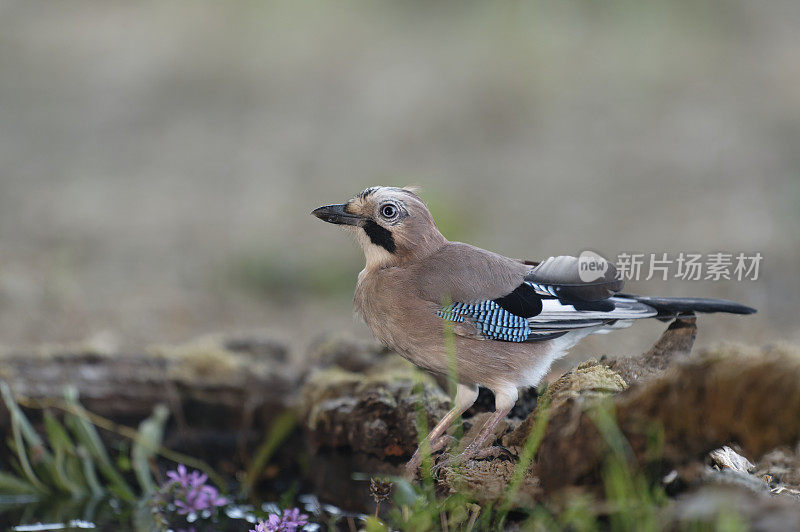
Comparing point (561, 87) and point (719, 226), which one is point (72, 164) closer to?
point (561, 87)

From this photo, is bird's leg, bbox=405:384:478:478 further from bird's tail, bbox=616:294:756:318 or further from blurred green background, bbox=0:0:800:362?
blurred green background, bbox=0:0:800:362

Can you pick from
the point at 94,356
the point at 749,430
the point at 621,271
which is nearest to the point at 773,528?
the point at 749,430

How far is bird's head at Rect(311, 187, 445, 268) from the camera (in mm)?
3316

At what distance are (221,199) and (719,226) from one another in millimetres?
5117

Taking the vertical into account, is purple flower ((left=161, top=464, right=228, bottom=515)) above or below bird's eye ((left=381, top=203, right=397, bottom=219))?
below

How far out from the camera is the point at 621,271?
3279 mm

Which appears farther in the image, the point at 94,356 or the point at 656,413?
the point at 94,356

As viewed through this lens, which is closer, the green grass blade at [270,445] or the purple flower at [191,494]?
the purple flower at [191,494]

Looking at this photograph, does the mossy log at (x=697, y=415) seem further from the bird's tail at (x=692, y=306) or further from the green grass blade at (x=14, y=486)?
the green grass blade at (x=14, y=486)

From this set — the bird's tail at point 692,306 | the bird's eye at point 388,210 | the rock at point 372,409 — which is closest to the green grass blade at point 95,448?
the rock at point 372,409

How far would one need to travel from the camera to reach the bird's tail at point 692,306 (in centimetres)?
304

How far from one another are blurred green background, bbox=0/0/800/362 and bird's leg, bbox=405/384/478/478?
5.93ft

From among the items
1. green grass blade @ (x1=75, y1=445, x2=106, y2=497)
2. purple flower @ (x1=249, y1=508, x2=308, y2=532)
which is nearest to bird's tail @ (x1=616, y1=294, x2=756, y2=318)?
purple flower @ (x1=249, y1=508, x2=308, y2=532)

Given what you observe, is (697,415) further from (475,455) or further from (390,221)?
(390,221)
